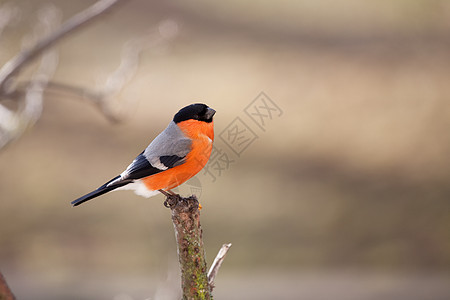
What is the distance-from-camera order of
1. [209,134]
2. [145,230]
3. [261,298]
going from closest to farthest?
[209,134], [261,298], [145,230]

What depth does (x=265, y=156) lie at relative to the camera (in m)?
10.2

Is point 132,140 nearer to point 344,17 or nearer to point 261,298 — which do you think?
point 261,298

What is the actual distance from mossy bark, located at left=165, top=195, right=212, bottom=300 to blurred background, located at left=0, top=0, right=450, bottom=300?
14.1 ft

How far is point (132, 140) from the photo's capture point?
10164 millimetres

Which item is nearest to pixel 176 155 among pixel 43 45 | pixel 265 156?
pixel 43 45

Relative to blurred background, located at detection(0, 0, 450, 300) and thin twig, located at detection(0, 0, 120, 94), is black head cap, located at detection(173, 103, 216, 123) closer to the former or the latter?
thin twig, located at detection(0, 0, 120, 94)

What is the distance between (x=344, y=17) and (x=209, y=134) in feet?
33.1

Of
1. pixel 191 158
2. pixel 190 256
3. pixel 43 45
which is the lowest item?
pixel 190 256

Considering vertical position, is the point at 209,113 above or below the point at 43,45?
below

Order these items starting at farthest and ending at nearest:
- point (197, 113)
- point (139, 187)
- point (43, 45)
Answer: point (43, 45) → point (139, 187) → point (197, 113)

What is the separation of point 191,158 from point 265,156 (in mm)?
7076

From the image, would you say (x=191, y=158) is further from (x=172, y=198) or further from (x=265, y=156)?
(x=265, y=156)

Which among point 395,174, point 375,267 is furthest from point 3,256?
point 395,174

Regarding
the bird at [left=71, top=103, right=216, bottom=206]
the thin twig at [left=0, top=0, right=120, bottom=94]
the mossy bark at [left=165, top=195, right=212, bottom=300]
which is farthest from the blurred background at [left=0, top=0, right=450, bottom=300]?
the mossy bark at [left=165, top=195, right=212, bottom=300]
